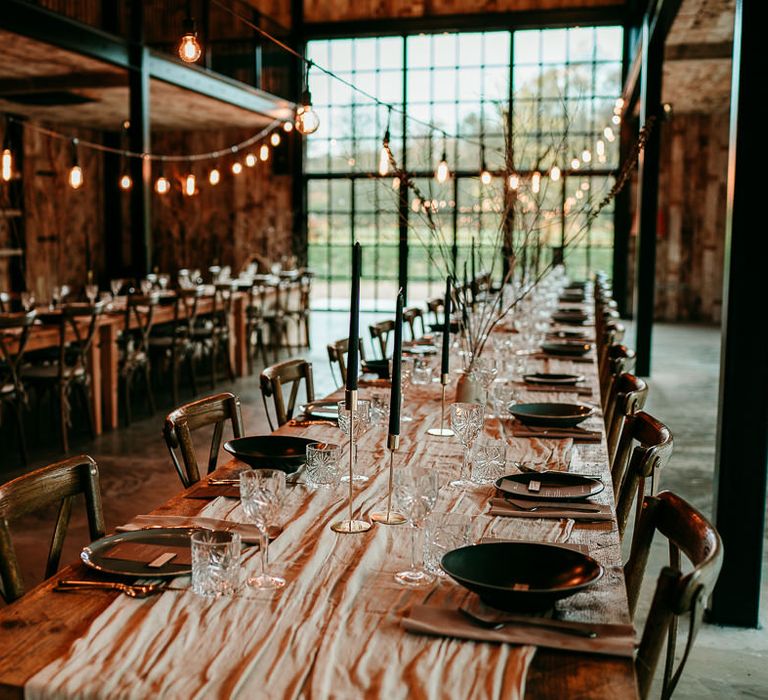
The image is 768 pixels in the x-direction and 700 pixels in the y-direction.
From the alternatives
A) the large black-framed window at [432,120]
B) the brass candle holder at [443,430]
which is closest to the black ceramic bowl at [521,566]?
the brass candle holder at [443,430]

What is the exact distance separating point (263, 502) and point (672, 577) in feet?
2.56

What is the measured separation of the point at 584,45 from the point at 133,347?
9.99 metres

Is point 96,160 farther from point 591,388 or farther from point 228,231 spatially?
point 591,388

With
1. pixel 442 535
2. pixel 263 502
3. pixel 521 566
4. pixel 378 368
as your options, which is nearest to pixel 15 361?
pixel 378 368

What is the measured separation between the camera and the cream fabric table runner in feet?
4.40

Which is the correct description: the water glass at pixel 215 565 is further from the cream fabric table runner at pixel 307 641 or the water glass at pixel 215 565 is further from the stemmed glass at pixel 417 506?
the stemmed glass at pixel 417 506

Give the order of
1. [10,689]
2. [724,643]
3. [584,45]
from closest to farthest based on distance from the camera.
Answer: [10,689] < [724,643] < [584,45]

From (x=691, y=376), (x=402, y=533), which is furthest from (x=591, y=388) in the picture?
(x=691, y=376)

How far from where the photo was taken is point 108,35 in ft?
29.8

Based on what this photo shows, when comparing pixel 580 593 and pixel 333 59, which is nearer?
pixel 580 593

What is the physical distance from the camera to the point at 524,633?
1484 mm

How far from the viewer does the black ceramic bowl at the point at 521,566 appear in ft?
5.59

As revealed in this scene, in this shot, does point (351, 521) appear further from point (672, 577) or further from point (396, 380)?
point (672, 577)

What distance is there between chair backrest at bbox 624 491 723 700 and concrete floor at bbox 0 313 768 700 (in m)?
1.15
